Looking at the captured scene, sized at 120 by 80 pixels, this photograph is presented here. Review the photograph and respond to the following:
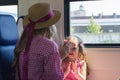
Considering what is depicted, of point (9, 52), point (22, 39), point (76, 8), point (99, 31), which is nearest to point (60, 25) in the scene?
point (76, 8)

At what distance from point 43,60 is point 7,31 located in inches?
21.8

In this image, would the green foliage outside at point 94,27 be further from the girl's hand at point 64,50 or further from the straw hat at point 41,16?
the straw hat at point 41,16

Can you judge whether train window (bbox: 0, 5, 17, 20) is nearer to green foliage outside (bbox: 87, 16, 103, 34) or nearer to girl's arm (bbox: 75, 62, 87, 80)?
green foliage outside (bbox: 87, 16, 103, 34)

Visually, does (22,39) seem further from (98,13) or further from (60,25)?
(98,13)

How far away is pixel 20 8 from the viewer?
2695mm

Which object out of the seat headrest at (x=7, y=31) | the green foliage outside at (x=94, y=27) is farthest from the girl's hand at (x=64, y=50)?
the seat headrest at (x=7, y=31)

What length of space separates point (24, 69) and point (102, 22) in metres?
1.31

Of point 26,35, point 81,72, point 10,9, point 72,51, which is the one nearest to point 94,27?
point 72,51

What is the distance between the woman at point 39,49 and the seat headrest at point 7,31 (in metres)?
0.29

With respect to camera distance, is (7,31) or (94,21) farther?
(94,21)

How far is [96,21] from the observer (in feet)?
8.60

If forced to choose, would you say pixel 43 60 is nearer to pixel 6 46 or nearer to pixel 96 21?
pixel 6 46

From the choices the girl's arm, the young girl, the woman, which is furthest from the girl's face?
the woman

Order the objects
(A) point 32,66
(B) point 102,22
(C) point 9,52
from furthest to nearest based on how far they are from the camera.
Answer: (B) point 102,22 < (C) point 9,52 < (A) point 32,66
